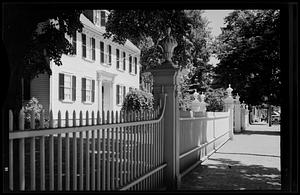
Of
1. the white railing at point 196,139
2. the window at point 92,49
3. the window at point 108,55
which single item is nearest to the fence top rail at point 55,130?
the white railing at point 196,139

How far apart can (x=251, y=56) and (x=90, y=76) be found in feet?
32.6

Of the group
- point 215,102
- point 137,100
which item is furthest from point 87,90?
point 215,102

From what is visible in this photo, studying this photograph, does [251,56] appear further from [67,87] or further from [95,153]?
[95,153]

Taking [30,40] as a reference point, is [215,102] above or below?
below

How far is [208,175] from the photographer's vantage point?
7.78 metres

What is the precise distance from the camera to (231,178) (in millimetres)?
7449

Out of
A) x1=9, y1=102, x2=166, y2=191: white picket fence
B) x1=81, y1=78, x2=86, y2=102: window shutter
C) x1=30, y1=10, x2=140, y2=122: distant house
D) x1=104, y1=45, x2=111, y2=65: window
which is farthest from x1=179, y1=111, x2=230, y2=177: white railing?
x1=104, y1=45, x2=111, y2=65: window

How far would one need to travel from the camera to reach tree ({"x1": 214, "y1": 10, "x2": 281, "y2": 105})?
2075 centimetres

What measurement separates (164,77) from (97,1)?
3.06 metres

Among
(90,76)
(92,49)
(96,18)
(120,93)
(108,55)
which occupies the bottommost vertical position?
(120,93)

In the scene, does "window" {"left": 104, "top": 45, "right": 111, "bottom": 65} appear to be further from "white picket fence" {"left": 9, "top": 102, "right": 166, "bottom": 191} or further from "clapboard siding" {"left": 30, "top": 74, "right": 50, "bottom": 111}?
"white picket fence" {"left": 9, "top": 102, "right": 166, "bottom": 191}

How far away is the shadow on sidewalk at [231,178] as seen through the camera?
6.64 meters

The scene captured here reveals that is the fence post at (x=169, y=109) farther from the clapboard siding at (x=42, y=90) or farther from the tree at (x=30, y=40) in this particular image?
the clapboard siding at (x=42, y=90)

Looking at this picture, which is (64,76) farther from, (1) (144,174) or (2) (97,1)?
(2) (97,1)
